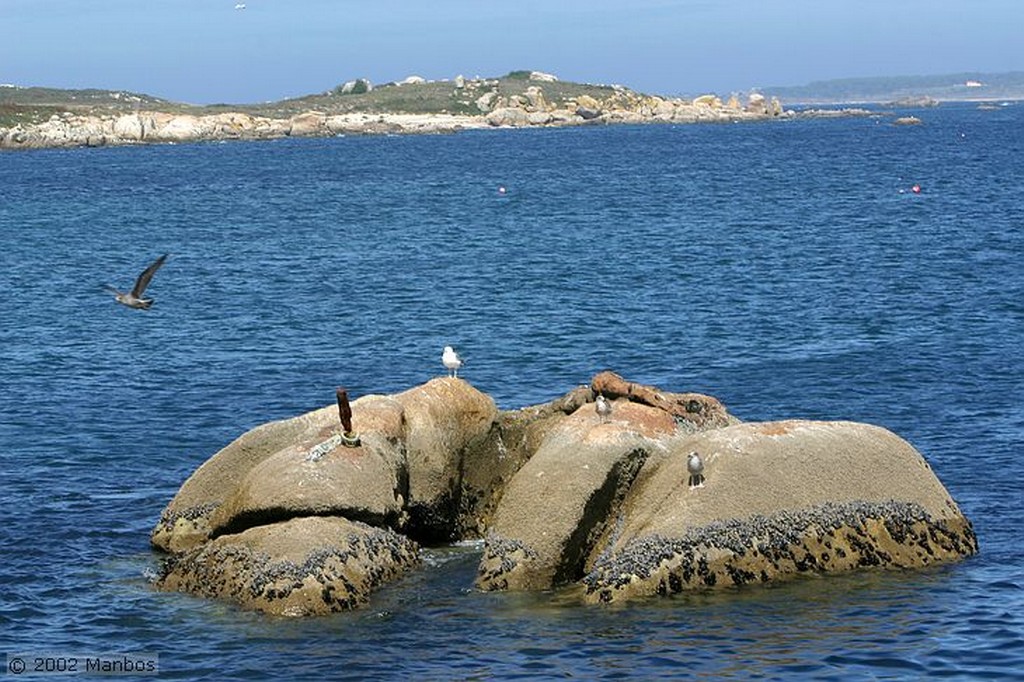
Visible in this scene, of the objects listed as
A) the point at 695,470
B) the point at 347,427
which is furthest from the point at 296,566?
the point at 695,470

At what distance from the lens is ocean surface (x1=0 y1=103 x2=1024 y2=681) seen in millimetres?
19984

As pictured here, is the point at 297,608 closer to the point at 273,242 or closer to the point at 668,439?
the point at 668,439

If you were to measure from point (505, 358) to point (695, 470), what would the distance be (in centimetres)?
1852

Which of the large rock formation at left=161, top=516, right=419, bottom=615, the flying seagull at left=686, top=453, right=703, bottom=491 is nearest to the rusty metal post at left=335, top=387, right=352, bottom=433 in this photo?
the large rock formation at left=161, top=516, right=419, bottom=615

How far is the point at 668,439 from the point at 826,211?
2359 inches

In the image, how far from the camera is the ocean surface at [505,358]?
1998 cm

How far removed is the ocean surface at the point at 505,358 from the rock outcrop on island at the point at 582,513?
1.49 ft

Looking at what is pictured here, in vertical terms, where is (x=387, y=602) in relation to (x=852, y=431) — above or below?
below

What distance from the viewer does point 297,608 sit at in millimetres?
20844

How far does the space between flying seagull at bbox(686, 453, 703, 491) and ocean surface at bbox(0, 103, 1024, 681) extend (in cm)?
157

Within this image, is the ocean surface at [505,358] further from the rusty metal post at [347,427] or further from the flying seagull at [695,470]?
the rusty metal post at [347,427]

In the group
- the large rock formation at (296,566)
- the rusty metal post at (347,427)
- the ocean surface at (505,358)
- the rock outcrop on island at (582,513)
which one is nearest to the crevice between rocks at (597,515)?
the rock outcrop on island at (582,513)

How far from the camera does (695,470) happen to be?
21562 millimetres

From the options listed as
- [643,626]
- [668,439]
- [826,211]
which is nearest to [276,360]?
[668,439]
